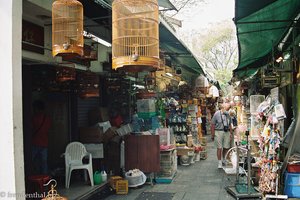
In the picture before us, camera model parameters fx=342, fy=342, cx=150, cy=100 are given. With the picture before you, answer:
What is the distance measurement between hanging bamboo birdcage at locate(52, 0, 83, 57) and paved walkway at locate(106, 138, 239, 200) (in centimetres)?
413

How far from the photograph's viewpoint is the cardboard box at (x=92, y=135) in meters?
9.08

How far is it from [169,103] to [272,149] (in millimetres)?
7142

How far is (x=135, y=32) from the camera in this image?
17.3 feet

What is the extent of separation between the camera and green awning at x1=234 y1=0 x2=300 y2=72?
219 inches

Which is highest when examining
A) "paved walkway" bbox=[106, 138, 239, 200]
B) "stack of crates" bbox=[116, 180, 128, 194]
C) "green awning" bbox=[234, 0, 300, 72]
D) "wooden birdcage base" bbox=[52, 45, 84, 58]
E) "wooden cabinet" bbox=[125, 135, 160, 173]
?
"green awning" bbox=[234, 0, 300, 72]

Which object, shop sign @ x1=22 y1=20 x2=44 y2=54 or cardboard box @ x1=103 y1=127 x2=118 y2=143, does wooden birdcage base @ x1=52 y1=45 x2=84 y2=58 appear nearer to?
shop sign @ x1=22 y1=20 x2=44 y2=54

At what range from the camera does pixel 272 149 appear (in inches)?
272

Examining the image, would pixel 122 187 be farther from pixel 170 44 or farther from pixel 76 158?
pixel 170 44

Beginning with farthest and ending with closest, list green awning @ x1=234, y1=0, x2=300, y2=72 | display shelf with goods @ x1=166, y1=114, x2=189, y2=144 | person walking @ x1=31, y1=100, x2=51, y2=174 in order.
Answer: display shelf with goods @ x1=166, y1=114, x2=189, y2=144, person walking @ x1=31, y1=100, x2=51, y2=174, green awning @ x1=234, y1=0, x2=300, y2=72

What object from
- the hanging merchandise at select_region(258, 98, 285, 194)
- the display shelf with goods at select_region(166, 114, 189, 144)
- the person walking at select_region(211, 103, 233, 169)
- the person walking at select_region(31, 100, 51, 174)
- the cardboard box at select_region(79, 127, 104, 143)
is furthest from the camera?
the display shelf with goods at select_region(166, 114, 189, 144)

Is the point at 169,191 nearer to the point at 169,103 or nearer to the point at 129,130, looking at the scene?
the point at 129,130

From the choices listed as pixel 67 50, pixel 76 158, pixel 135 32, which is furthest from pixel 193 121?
pixel 67 50

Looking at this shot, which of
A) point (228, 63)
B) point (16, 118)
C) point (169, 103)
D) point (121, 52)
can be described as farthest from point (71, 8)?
point (228, 63)

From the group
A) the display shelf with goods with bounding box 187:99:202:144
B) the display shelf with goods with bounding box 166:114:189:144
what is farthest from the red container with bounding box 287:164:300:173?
the display shelf with goods with bounding box 187:99:202:144
